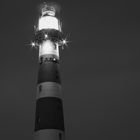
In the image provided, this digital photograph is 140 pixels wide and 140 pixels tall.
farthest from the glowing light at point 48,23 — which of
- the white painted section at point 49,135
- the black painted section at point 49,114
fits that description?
the white painted section at point 49,135

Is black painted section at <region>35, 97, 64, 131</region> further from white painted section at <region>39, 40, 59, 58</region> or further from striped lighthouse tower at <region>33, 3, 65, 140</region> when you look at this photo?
white painted section at <region>39, 40, 59, 58</region>

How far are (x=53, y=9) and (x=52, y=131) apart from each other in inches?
578

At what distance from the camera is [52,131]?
32594 mm

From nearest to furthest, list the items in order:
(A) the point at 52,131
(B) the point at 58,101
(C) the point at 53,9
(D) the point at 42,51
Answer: (A) the point at 52,131 → (B) the point at 58,101 → (D) the point at 42,51 → (C) the point at 53,9

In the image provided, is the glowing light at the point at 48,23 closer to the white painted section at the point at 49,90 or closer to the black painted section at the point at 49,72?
the black painted section at the point at 49,72

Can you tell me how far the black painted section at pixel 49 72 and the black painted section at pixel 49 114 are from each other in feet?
6.99

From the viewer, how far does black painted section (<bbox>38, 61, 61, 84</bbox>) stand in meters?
35.9

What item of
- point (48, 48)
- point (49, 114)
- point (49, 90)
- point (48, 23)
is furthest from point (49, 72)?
point (48, 23)

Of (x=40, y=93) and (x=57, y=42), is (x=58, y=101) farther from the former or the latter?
(x=57, y=42)

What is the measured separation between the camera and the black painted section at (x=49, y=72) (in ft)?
118

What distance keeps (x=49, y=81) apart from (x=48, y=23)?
23.0ft

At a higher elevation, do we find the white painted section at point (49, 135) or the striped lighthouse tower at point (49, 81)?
the striped lighthouse tower at point (49, 81)

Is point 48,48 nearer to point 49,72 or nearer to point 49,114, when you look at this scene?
point 49,72

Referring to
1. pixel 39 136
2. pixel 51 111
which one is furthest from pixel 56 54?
pixel 39 136
